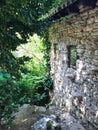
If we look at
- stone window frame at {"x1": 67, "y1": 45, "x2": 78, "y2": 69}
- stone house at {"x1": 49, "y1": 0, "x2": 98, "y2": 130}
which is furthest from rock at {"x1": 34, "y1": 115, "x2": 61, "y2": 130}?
stone window frame at {"x1": 67, "y1": 45, "x2": 78, "y2": 69}

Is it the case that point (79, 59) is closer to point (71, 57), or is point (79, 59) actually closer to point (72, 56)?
point (72, 56)

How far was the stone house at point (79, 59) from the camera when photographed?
19.2 feet

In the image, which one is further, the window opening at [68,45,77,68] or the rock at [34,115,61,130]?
the window opening at [68,45,77,68]

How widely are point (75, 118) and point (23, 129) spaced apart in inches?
58.5

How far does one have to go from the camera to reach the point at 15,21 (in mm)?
4559

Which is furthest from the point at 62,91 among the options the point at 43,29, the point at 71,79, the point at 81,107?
the point at 43,29

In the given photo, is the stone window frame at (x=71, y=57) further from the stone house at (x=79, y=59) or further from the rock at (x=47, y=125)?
the rock at (x=47, y=125)

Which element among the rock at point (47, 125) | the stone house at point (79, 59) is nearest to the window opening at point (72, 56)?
the stone house at point (79, 59)

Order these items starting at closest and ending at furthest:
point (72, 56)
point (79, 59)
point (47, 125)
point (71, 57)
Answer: point (47, 125)
point (79, 59)
point (72, 56)
point (71, 57)

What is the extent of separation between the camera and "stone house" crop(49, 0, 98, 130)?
5.87m

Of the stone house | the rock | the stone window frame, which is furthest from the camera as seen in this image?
the stone window frame

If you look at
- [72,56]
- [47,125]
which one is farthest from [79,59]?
[47,125]

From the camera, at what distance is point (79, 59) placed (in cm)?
676

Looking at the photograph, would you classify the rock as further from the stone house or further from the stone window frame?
the stone window frame
